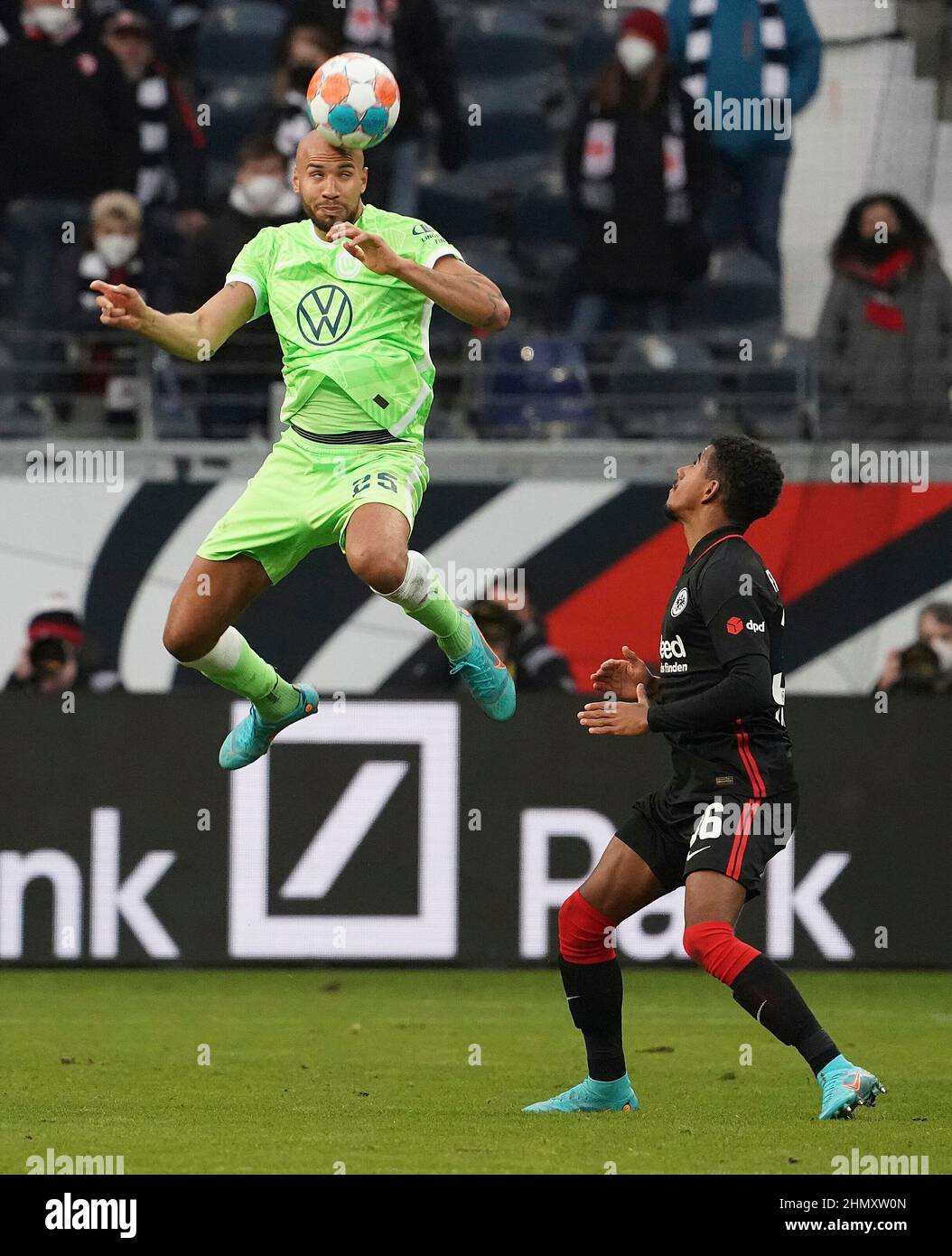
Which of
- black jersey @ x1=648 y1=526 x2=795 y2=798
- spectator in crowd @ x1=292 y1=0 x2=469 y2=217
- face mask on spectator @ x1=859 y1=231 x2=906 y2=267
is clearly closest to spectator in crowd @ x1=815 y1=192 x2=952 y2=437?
face mask on spectator @ x1=859 y1=231 x2=906 y2=267

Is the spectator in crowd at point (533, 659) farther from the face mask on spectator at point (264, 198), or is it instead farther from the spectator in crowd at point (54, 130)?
the spectator in crowd at point (54, 130)

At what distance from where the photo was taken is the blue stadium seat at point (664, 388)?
12.0 m

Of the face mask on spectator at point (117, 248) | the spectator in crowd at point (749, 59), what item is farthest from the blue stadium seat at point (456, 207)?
the face mask on spectator at point (117, 248)

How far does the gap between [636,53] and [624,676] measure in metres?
7.23

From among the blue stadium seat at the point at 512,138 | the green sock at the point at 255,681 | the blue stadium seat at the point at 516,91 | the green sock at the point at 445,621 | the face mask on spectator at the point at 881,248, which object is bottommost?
the green sock at the point at 255,681

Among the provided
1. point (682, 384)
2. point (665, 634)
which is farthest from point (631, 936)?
point (665, 634)

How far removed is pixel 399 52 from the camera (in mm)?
13047

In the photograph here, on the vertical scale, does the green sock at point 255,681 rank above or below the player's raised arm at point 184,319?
below

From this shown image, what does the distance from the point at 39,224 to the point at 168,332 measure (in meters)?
6.33

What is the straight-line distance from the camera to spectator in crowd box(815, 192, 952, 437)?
11555 millimetres

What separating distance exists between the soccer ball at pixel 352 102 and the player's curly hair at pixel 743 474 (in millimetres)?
1448

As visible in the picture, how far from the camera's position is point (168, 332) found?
687cm

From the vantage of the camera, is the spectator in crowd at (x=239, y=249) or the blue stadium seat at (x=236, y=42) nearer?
the spectator in crowd at (x=239, y=249)

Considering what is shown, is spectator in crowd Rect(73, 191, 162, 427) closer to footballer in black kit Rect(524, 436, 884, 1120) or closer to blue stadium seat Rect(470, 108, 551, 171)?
blue stadium seat Rect(470, 108, 551, 171)
